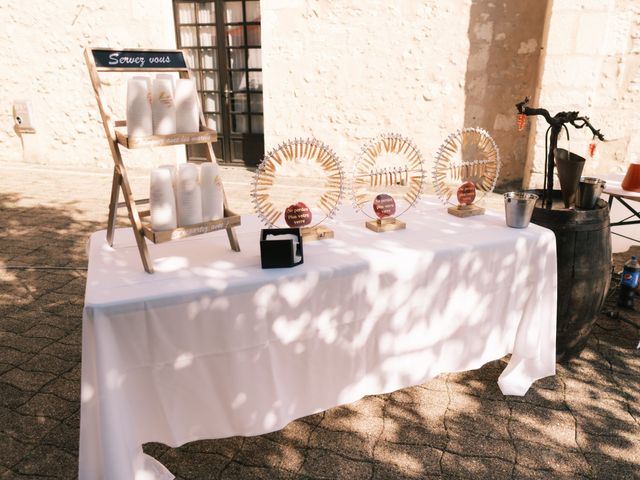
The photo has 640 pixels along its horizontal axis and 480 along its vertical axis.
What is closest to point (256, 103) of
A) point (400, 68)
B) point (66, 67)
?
point (400, 68)

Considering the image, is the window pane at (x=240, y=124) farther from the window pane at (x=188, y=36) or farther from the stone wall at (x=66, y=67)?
the window pane at (x=188, y=36)

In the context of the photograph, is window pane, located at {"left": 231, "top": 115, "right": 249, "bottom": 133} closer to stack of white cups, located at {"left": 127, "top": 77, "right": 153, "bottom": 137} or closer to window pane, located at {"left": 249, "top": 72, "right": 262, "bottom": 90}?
window pane, located at {"left": 249, "top": 72, "right": 262, "bottom": 90}

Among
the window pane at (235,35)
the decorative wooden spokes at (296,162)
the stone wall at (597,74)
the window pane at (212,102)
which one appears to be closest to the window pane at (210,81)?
the window pane at (212,102)

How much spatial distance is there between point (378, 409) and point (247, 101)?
605 cm

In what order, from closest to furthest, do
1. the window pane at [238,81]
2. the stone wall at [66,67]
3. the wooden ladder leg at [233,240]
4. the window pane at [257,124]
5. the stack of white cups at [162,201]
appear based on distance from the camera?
the stack of white cups at [162,201] < the wooden ladder leg at [233,240] < the stone wall at [66,67] < the window pane at [238,81] < the window pane at [257,124]

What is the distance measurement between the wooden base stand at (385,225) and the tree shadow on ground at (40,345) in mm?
1601

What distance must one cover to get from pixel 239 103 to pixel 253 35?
98 centimetres

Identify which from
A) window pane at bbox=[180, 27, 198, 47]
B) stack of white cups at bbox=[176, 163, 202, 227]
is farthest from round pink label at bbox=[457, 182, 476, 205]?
window pane at bbox=[180, 27, 198, 47]

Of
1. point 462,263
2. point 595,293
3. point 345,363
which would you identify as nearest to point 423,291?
point 462,263

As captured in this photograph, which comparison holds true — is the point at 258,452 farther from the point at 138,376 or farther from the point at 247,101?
the point at 247,101

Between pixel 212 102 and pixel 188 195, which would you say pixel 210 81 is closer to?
pixel 212 102

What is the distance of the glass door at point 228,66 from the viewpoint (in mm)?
7266

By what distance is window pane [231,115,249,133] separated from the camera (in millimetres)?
7668

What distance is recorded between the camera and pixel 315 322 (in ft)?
6.47
